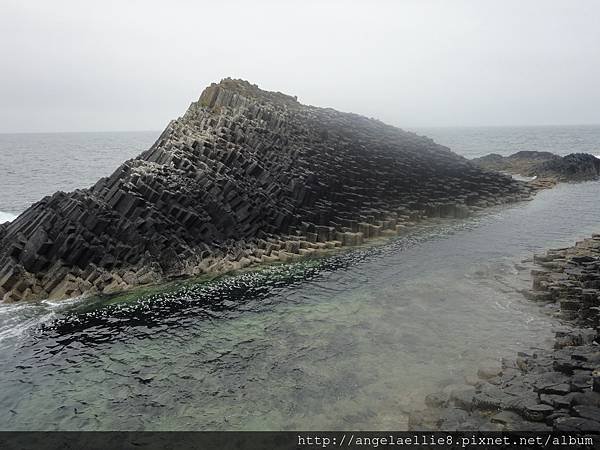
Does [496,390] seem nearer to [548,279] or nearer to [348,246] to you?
[548,279]

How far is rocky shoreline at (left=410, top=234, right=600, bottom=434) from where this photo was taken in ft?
29.5

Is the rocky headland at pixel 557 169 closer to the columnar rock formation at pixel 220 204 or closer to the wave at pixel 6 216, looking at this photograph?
the columnar rock formation at pixel 220 204

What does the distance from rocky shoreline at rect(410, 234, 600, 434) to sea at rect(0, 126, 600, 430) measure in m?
0.66

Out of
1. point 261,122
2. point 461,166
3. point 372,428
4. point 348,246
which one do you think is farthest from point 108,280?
point 461,166

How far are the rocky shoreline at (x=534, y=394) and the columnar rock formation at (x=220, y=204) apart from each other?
49.0 ft

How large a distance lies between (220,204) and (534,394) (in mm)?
20379

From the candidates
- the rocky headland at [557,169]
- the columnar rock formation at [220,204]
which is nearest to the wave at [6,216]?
the columnar rock formation at [220,204]

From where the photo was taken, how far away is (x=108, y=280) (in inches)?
848

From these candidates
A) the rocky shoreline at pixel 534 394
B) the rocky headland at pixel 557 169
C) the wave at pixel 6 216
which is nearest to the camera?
the rocky shoreline at pixel 534 394

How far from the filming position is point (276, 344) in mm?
14898

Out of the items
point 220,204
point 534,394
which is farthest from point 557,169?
point 534,394

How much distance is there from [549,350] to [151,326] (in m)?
14.4

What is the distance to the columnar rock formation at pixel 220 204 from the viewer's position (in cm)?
2181

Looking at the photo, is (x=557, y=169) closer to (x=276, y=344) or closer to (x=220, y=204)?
(x=220, y=204)
